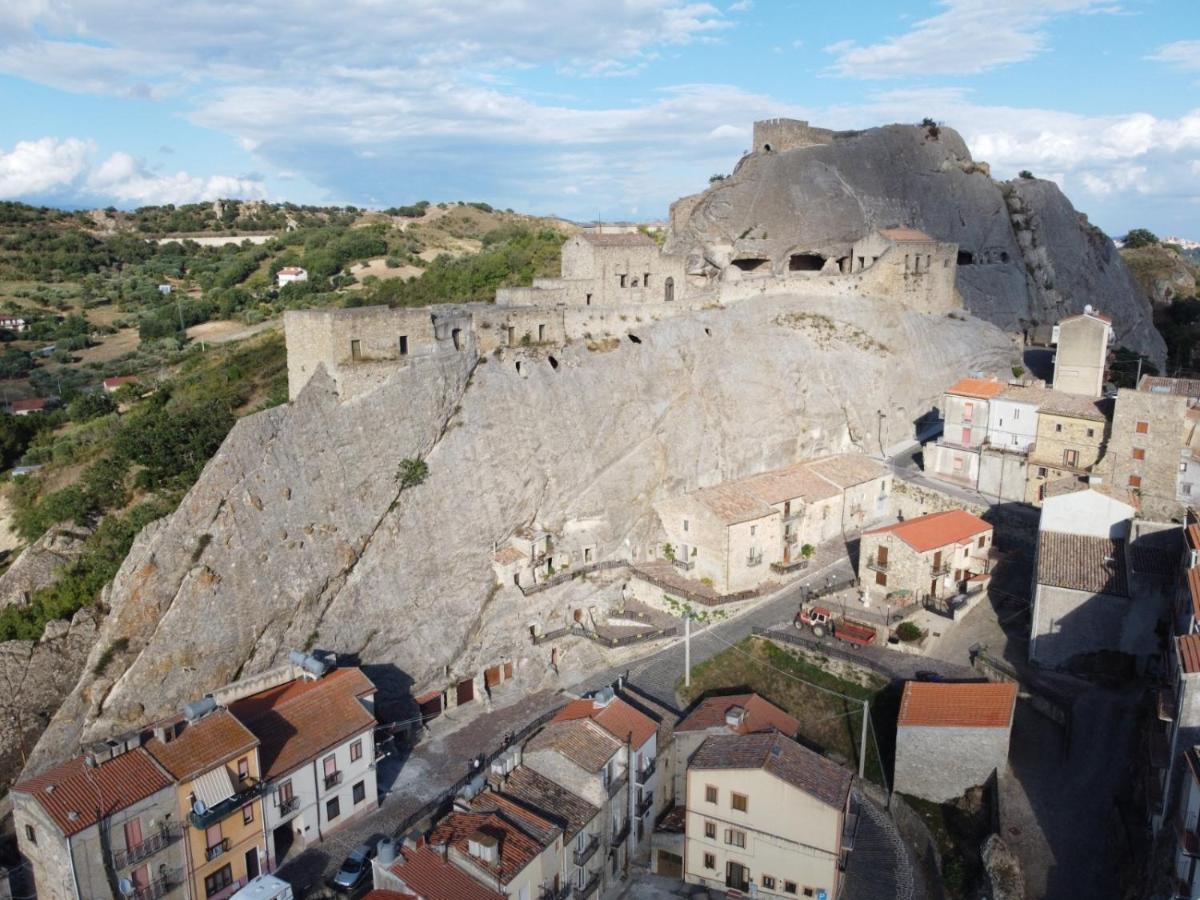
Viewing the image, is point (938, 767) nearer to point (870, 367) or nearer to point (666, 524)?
point (666, 524)

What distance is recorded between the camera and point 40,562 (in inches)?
1190

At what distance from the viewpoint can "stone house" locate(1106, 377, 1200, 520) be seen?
33.9 metres

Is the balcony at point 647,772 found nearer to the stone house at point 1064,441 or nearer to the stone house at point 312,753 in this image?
the stone house at point 312,753

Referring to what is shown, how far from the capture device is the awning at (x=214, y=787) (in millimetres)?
21906

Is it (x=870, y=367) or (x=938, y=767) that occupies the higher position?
(x=870, y=367)

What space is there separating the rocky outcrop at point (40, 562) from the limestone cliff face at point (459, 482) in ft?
11.4

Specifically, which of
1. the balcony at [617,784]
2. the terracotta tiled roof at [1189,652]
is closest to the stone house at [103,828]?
the balcony at [617,784]

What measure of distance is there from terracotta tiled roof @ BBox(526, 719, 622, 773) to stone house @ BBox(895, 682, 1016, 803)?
343 inches

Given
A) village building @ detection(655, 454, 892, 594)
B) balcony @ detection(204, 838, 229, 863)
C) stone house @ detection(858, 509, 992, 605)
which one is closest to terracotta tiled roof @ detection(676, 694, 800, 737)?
village building @ detection(655, 454, 892, 594)

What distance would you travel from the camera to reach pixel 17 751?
2634 centimetres

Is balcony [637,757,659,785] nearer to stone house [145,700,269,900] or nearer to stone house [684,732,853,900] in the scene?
stone house [684,732,853,900]

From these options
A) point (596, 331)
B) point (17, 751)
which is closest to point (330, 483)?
point (17, 751)

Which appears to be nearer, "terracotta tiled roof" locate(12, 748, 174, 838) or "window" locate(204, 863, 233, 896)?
"terracotta tiled roof" locate(12, 748, 174, 838)

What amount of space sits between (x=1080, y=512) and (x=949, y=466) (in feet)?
35.8
